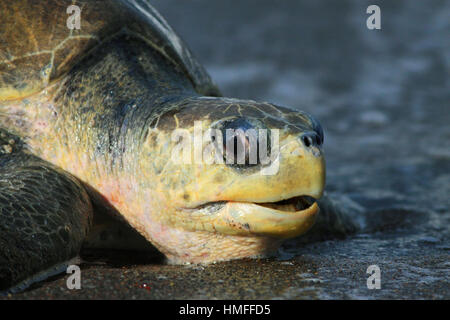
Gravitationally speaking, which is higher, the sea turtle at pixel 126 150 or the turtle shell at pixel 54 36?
the turtle shell at pixel 54 36

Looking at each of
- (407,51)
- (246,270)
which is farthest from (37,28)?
(407,51)

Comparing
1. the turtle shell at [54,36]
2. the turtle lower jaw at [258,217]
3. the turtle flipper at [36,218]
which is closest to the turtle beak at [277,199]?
the turtle lower jaw at [258,217]

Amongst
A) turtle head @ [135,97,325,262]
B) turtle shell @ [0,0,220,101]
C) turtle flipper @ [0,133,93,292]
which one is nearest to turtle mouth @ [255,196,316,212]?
turtle head @ [135,97,325,262]

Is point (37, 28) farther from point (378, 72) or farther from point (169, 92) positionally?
point (378, 72)

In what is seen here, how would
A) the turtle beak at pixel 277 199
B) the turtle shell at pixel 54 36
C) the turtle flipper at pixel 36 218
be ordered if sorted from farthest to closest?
the turtle shell at pixel 54 36, the turtle beak at pixel 277 199, the turtle flipper at pixel 36 218

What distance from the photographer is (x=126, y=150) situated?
2.50 m

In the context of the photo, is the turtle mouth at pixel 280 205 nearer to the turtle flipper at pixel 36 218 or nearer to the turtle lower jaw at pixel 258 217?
the turtle lower jaw at pixel 258 217

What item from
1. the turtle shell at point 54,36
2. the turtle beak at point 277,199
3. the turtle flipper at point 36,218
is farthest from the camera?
the turtle shell at point 54,36

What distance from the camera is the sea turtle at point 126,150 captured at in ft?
7.07

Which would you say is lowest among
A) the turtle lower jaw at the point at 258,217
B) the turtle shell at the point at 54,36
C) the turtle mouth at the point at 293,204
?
the turtle lower jaw at the point at 258,217

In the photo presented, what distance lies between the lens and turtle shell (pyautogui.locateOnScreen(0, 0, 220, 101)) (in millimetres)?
2771
